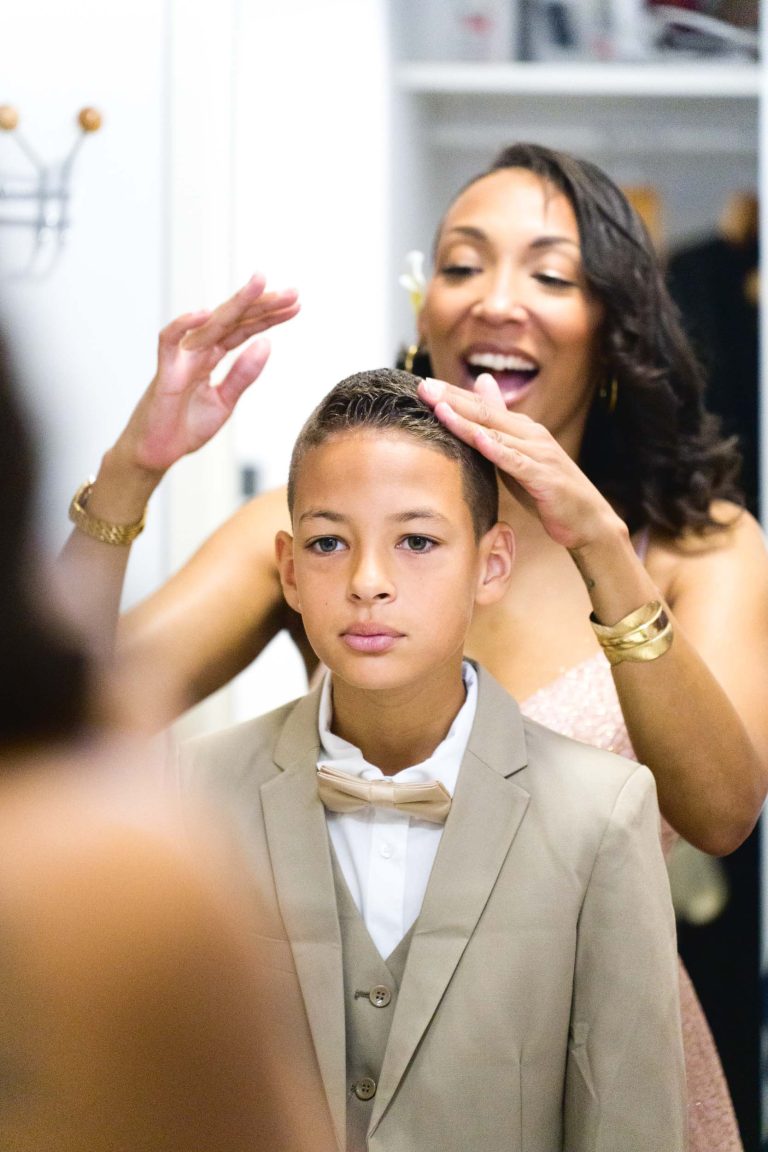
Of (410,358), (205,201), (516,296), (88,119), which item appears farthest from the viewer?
(205,201)

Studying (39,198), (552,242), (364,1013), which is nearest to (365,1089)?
(364,1013)

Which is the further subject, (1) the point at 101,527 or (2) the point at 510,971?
(1) the point at 101,527

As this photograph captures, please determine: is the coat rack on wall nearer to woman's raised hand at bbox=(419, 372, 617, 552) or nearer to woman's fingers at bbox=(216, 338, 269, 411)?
woman's fingers at bbox=(216, 338, 269, 411)

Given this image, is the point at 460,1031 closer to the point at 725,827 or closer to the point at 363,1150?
the point at 363,1150

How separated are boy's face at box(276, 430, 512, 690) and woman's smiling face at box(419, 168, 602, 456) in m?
0.38

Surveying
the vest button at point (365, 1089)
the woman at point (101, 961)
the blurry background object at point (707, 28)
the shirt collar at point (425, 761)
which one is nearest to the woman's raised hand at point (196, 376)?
the shirt collar at point (425, 761)

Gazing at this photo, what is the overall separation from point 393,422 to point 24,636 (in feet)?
1.81

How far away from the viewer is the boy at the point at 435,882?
872 mm

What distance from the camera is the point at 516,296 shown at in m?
1.27

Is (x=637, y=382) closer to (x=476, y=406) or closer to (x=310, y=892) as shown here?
(x=476, y=406)

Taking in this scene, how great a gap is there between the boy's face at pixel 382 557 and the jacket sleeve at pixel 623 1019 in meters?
0.18

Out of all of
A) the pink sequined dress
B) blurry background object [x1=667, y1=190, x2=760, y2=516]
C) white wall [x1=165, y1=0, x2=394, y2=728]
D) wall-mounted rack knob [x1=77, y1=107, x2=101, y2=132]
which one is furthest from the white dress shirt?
blurry background object [x1=667, y1=190, x2=760, y2=516]

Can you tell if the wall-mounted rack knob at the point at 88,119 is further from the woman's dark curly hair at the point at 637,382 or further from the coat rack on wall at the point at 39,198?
the woman's dark curly hair at the point at 637,382

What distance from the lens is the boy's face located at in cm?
89
